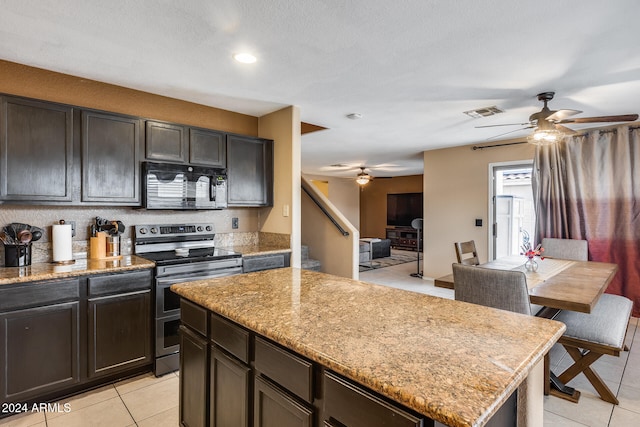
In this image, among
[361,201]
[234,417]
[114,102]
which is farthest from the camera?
[361,201]

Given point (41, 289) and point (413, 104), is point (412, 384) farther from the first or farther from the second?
point (413, 104)

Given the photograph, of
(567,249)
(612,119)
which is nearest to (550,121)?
(612,119)

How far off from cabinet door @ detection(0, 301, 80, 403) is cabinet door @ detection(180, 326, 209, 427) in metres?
1.04

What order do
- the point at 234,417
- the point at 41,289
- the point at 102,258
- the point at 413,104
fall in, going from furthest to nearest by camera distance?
the point at 413,104, the point at 102,258, the point at 41,289, the point at 234,417

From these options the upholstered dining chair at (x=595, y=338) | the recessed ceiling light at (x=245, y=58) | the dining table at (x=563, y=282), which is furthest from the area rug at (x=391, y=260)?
the recessed ceiling light at (x=245, y=58)

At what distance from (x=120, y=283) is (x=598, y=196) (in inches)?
210

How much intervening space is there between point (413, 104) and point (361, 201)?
28.6 ft

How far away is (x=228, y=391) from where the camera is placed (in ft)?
4.83

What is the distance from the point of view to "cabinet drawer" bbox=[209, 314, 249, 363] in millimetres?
1376

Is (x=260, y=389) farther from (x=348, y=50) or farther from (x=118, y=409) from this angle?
(x=348, y=50)

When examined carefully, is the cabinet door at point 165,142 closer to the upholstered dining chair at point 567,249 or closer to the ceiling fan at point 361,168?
the upholstered dining chair at point 567,249

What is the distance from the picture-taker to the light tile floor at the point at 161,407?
6.90ft

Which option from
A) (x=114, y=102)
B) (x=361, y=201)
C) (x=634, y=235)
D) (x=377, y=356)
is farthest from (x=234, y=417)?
(x=361, y=201)

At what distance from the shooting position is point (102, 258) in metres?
2.76
